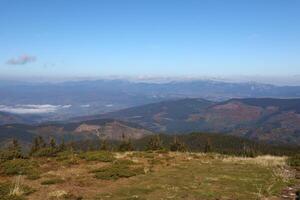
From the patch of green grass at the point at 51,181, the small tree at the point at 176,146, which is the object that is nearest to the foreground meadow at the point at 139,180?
the patch of green grass at the point at 51,181

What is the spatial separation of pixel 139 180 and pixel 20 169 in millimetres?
9419

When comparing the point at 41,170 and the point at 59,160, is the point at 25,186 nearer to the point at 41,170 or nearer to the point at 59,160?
the point at 41,170

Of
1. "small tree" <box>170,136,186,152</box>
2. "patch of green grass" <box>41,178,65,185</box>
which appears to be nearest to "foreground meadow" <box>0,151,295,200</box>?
"patch of green grass" <box>41,178,65,185</box>

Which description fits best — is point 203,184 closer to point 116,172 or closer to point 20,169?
point 116,172

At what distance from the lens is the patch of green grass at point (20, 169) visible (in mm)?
24772

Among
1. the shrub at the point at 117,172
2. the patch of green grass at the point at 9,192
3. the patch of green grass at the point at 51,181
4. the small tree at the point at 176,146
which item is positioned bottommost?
the small tree at the point at 176,146

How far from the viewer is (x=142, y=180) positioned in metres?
23.0

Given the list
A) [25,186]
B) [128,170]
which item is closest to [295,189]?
[128,170]

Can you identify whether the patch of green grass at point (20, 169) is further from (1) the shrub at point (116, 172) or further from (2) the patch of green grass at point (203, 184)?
(2) the patch of green grass at point (203, 184)

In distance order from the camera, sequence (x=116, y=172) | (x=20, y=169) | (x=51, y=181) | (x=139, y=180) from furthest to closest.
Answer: (x=20, y=169) → (x=116, y=172) → (x=139, y=180) → (x=51, y=181)

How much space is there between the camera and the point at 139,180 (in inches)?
910

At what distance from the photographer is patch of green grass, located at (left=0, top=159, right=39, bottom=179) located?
24.8 metres

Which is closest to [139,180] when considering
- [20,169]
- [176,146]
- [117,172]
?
[117,172]

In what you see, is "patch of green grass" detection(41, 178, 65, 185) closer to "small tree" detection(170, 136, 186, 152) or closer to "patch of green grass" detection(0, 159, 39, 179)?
"patch of green grass" detection(0, 159, 39, 179)
